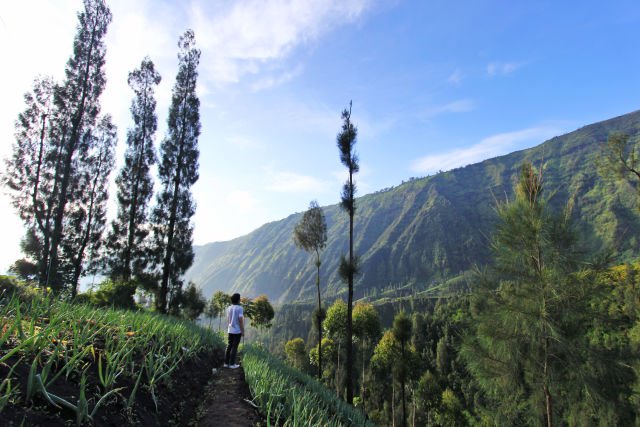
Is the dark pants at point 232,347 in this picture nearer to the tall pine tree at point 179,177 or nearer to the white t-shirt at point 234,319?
the white t-shirt at point 234,319

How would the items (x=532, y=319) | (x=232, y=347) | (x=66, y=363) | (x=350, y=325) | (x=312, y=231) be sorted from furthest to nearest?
(x=312, y=231)
(x=350, y=325)
(x=232, y=347)
(x=532, y=319)
(x=66, y=363)

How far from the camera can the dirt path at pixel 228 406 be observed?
13.1 feet

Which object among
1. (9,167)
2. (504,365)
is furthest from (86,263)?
(504,365)

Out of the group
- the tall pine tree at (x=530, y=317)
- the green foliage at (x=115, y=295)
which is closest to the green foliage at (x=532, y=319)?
the tall pine tree at (x=530, y=317)

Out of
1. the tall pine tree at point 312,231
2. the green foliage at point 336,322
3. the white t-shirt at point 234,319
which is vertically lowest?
the green foliage at point 336,322

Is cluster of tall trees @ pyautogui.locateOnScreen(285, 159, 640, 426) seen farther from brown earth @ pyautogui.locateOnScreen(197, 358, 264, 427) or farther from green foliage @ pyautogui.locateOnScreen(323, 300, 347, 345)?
green foliage @ pyautogui.locateOnScreen(323, 300, 347, 345)

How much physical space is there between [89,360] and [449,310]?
11652cm

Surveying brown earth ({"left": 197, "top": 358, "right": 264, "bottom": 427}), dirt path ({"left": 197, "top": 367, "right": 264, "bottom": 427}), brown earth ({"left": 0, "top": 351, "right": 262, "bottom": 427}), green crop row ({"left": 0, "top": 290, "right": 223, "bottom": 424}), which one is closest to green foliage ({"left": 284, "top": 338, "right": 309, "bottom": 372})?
brown earth ({"left": 0, "top": 351, "right": 262, "bottom": 427})

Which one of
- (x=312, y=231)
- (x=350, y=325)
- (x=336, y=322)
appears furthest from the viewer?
(x=336, y=322)

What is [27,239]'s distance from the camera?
23.3 m

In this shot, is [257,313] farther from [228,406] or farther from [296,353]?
[228,406]

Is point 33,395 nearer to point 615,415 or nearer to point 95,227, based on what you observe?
point 615,415

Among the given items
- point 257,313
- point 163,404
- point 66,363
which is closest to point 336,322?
point 257,313

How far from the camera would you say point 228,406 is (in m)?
4.75
